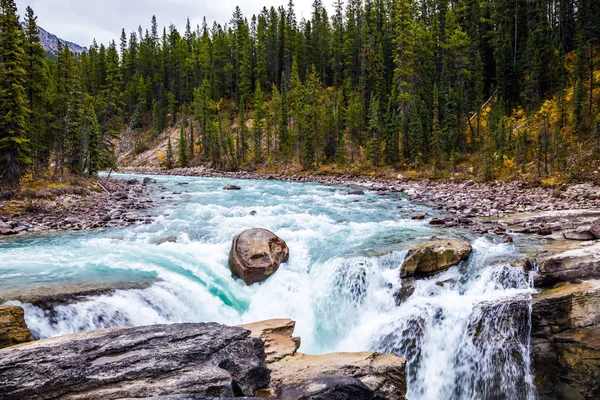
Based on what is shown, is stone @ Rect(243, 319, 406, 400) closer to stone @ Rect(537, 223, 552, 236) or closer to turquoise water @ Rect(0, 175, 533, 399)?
turquoise water @ Rect(0, 175, 533, 399)

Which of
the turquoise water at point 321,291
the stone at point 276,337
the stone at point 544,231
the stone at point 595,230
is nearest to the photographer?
the stone at point 276,337

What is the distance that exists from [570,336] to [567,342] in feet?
0.52

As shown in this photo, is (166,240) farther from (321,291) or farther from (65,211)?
(65,211)

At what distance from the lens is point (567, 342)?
820 cm

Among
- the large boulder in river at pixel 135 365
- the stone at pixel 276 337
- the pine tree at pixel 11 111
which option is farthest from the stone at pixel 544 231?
the pine tree at pixel 11 111

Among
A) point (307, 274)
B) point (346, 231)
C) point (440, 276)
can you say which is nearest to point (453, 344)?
point (440, 276)

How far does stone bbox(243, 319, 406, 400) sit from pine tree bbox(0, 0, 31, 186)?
929 inches

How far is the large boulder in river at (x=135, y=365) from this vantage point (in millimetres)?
4691

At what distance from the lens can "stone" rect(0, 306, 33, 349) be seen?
629 cm

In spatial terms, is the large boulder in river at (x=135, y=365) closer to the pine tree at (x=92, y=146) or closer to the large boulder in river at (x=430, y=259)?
the large boulder in river at (x=430, y=259)

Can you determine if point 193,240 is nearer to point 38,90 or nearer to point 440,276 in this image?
point 440,276

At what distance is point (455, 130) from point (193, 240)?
118 feet

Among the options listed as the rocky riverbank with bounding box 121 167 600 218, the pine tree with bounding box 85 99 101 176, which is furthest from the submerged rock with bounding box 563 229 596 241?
the pine tree with bounding box 85 99 101 176

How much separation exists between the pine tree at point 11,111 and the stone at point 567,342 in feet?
93.0
